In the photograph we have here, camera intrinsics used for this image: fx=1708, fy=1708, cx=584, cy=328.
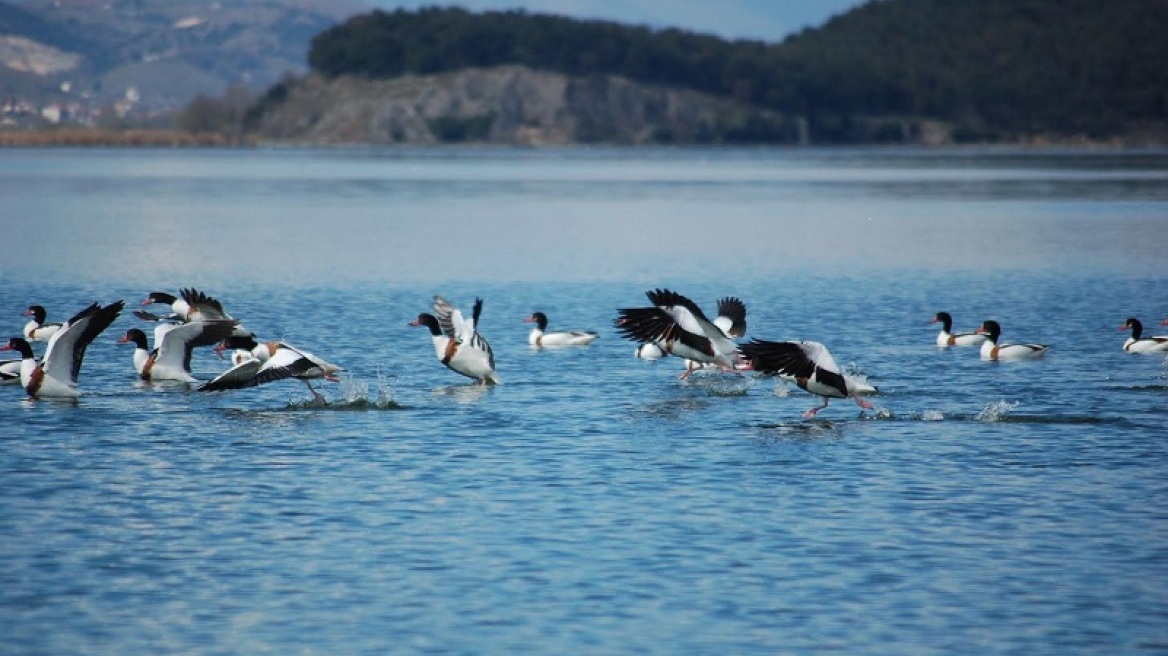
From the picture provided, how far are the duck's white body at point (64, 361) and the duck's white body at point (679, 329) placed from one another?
641cm

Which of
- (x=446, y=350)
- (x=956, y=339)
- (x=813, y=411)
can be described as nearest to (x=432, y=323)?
(x=446, y=350)

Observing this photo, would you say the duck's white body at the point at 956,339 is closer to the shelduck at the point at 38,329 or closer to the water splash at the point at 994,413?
the water splash at the point at 994,413

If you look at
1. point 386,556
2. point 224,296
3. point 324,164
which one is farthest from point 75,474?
point 324,164

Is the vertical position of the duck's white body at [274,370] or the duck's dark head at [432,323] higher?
the duck's dark head at [432,323]

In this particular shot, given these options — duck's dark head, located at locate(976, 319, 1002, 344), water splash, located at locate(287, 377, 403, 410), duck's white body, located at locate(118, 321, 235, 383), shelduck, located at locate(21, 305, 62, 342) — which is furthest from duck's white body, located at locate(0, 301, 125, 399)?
duck's dark head, located at locate(976, 319, 1002, 344)

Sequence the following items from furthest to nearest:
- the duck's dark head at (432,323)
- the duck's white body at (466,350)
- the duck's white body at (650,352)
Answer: the duck's white body at (650,352), the duck's dark head at (432,323), the duck's white body at (466,350)

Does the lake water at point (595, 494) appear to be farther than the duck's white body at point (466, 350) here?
No

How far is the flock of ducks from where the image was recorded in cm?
2031

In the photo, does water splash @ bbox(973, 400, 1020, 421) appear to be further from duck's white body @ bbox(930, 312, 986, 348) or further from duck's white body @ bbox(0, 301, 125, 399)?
duck's white body @ bbox(0, 301, 125, 399)

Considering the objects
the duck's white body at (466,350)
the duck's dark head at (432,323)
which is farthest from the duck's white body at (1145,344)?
the duck's dark head at (432,323)

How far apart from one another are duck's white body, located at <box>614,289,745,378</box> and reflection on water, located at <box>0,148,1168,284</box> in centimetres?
2085

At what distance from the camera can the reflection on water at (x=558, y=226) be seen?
1898 inches

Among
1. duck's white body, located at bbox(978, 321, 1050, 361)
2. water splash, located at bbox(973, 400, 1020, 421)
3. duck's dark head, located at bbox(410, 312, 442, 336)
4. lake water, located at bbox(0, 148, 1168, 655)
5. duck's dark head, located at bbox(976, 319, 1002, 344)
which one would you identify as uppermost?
duck's dark head, located at bbox(410, 312, 442, 336)

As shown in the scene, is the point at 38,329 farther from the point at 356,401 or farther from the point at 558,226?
the point at 558,226
